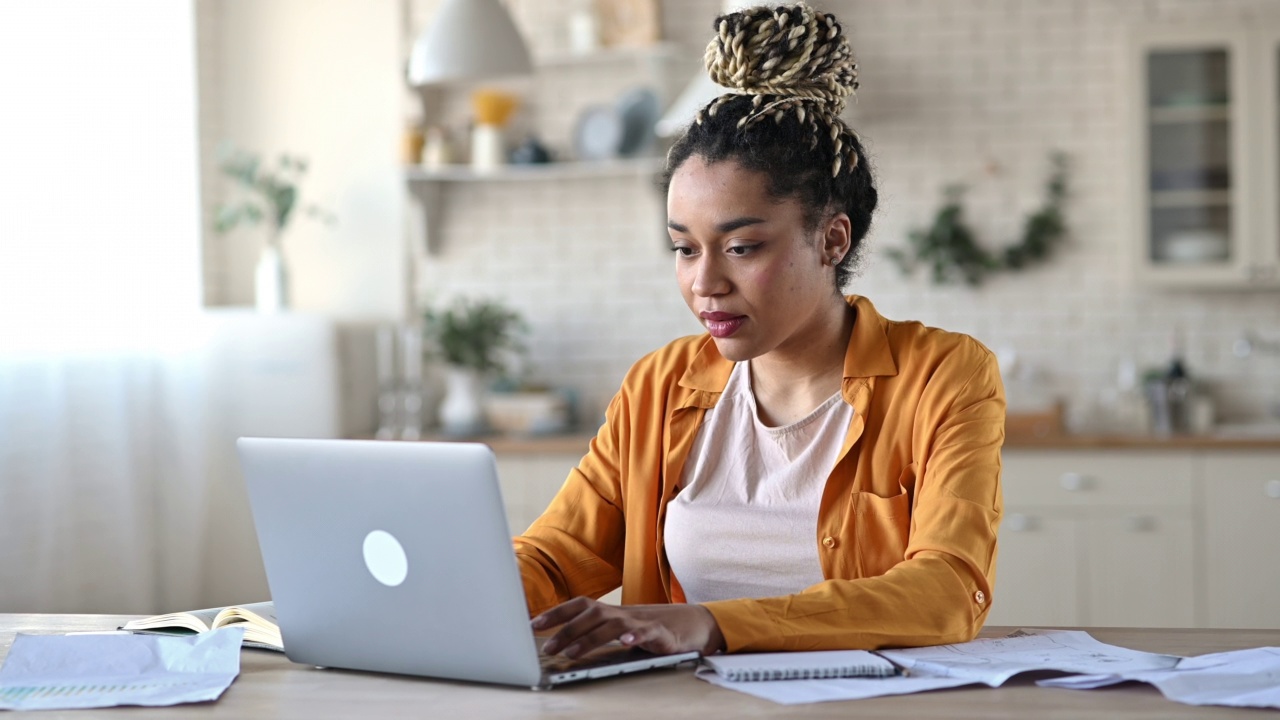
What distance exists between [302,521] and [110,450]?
286 cm

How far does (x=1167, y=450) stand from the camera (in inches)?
161

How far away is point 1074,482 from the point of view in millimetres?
4098

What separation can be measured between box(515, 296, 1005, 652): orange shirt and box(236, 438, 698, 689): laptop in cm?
22

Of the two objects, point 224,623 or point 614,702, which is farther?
point 224,623

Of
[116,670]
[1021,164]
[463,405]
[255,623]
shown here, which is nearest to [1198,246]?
[1021,164]

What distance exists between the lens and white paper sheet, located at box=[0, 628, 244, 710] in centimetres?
140

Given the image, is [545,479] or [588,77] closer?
[545,479]

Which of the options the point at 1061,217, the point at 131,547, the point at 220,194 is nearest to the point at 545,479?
the point at 131,547

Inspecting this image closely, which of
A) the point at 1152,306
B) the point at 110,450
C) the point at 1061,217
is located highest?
the point at 1061,217

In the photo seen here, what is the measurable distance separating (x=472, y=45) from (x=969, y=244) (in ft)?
6.52

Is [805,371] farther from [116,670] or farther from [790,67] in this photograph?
[116,670]

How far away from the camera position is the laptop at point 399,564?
133 centimetres

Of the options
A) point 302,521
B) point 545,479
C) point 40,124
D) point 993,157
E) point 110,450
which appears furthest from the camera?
point 993,157

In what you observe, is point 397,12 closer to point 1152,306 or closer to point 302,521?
point 1152,306
